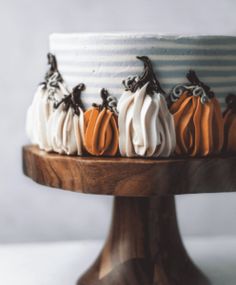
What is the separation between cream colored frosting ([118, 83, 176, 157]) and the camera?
1.35 metres

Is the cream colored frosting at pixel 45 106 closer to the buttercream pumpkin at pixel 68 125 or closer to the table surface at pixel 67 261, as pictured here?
the buttercream pumpkin at pixel 68 125

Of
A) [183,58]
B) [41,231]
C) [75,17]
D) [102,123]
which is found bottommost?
[41,231]

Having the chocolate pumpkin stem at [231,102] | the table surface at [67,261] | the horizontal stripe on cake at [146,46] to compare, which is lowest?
the table surface at [67,261]

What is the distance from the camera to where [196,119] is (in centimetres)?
137

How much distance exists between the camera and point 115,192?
4.34 feet

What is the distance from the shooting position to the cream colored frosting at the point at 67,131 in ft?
4.61

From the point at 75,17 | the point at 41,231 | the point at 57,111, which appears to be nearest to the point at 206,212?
the point at 41,231

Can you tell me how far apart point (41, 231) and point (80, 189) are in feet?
3.08

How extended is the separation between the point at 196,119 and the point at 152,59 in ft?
0.42

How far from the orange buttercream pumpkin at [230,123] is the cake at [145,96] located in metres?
0.01

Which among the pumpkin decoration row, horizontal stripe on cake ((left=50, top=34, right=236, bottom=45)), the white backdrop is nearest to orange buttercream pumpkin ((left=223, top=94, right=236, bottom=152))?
the pumpkin decoration row

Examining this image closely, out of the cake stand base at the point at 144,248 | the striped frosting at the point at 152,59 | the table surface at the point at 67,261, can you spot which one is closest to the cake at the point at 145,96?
the striped frosting at the point at 152,59

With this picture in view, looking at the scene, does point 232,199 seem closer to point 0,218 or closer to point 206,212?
point 206,212

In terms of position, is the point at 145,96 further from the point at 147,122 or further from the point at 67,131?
the point at 67,131
